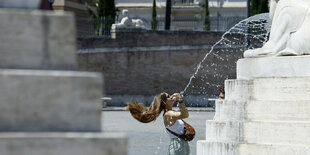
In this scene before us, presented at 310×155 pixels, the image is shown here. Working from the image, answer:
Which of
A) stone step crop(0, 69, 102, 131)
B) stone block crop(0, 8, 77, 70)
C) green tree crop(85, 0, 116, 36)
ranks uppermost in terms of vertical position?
green tree crop(85, 0, 116, 36)

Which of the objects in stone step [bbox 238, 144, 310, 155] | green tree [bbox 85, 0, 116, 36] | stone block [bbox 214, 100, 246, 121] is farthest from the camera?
green tree [bbox 85, 0, 116, 36]

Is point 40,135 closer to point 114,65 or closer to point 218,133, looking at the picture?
point 218,133

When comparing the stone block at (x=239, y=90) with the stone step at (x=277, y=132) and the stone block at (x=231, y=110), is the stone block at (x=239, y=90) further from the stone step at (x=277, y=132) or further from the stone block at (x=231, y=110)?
the stone step at (x=277, y=132)

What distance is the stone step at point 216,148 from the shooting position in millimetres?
8711

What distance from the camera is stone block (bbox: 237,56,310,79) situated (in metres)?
8.63

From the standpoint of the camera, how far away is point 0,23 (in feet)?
11.0

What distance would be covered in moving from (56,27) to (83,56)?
1326 inches

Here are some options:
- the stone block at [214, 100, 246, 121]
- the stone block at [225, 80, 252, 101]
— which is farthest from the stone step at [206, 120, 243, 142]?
the stone block at [225, 80, 252, 101]

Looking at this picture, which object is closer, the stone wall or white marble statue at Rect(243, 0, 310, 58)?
white marble statue at Rect(243, 0, 310, 58)

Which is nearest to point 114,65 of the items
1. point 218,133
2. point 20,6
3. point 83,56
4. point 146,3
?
point 83,56

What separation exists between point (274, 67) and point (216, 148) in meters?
1.12

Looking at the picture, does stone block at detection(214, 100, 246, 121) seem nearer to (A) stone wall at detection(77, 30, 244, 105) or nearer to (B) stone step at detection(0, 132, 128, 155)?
(B) stone step at detection(0, 132, 128, 155)

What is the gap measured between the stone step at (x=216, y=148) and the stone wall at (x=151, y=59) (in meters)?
27.5

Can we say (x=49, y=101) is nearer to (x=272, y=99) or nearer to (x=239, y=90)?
(x=272, y=99)
